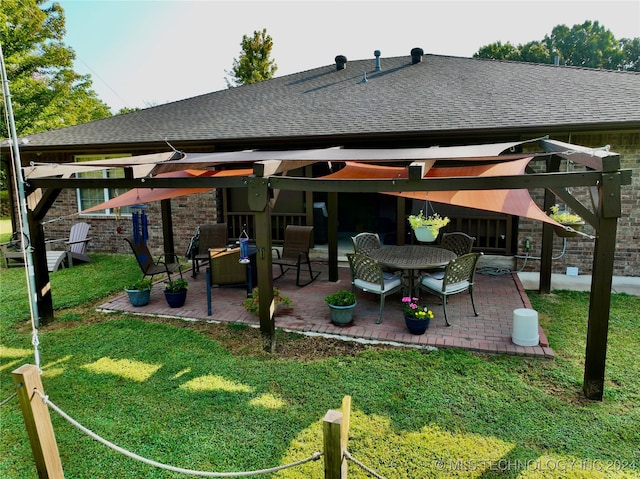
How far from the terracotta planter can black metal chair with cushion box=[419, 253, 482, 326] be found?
43 centimetres

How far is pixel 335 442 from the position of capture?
6.21ft

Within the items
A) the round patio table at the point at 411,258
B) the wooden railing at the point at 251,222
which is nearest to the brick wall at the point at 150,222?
the wooden railing at the point at 251,222

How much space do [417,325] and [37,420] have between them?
3.87 m

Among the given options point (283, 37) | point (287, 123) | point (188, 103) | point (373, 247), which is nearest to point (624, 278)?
point (373, 247)

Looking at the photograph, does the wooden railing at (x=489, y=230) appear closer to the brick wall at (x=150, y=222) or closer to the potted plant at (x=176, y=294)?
the potted plant at (x=176, y=294)

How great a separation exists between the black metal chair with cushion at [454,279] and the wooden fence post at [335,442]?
12.2 ft

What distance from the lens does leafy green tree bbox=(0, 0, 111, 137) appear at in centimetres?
1643

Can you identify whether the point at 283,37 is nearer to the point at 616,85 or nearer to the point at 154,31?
the point at 154,31

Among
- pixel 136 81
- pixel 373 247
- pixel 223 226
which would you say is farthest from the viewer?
pixel 136 81

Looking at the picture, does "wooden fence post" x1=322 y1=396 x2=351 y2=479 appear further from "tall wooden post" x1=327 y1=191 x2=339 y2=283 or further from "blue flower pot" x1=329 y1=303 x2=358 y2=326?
"tall wooden post" x1=327 y1=191 x2=339 y2=283

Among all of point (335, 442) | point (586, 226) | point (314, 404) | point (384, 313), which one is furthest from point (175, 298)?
point (586, 226)

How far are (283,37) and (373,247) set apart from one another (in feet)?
68.4

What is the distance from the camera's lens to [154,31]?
29.1 feet

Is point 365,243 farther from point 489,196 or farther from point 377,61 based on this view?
point 377,61
